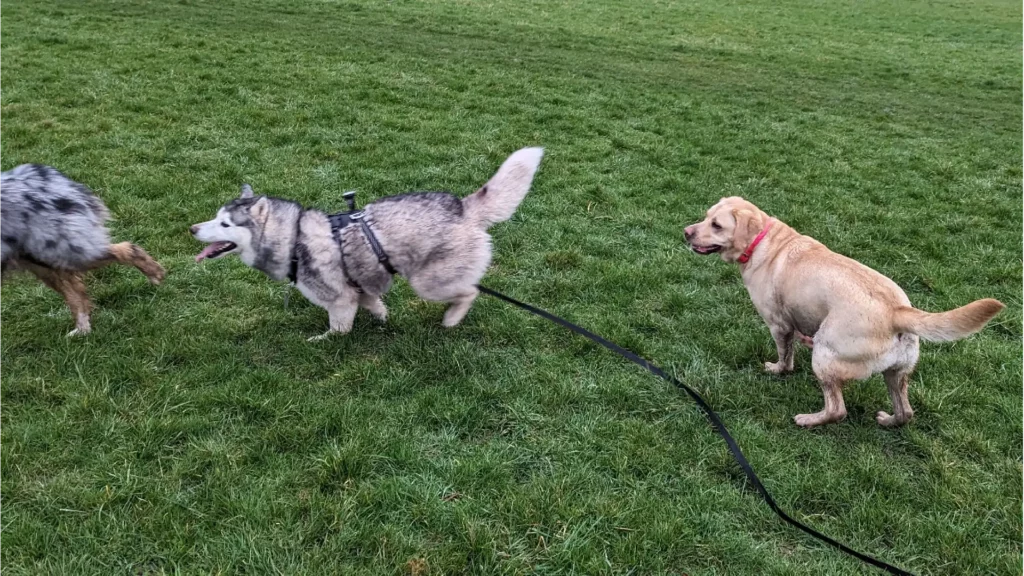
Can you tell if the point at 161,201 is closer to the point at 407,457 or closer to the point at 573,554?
the point at 407,457

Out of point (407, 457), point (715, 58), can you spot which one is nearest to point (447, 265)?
point (407, 457)

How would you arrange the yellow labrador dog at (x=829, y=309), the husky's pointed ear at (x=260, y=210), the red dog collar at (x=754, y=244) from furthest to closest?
the red dog collar at (x=754, y=244)
the husky's pointed ear at (x=260, y=210)
the yellow labrador dog at (x=829, y=309)

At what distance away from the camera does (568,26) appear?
19.3m

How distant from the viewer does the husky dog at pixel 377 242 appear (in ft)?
14.0

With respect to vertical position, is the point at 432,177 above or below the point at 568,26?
below

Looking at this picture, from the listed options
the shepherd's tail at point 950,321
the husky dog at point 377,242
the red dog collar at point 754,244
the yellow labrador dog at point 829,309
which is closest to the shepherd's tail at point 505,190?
the husky dog at point 377,242

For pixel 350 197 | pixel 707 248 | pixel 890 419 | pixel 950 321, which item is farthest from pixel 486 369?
pixel 950 321

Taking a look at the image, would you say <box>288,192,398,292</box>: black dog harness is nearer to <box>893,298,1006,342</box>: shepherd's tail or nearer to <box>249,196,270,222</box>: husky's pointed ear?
<box>249,196,270,222</box>: husky's pointed ear

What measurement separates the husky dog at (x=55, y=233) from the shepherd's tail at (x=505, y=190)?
269 cm

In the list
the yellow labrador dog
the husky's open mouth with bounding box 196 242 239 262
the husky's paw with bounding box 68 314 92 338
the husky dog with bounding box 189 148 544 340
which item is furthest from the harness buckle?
the yellow labrador dog

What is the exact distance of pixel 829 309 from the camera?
370 centimetres

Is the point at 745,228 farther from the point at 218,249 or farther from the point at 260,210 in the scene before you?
the point at 218,249

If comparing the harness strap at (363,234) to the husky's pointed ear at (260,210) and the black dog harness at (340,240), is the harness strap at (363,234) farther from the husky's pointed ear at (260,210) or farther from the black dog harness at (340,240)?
the husky's pointed ear at (260,210)

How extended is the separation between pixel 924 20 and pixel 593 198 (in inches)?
1050
